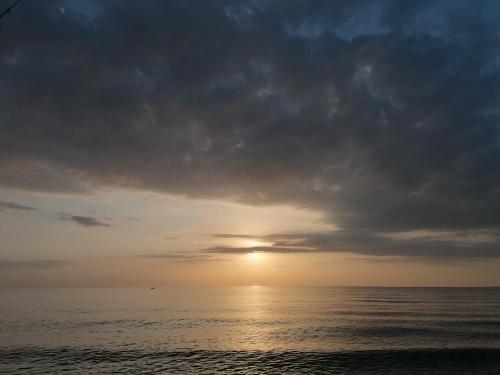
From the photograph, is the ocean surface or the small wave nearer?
the small wave

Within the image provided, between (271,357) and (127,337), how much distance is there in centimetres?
2819

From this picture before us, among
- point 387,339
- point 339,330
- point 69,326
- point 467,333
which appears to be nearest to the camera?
point 387,339

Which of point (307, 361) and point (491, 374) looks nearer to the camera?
point (491, 374)

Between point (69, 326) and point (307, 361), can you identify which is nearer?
point (307, 361)

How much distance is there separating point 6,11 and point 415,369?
4577 centimetres

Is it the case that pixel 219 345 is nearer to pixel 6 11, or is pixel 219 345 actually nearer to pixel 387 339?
pixel 387 339

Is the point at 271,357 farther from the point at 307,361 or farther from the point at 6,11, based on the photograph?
the point at 6,11

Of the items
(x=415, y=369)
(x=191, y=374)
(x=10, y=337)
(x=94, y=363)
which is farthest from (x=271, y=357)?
(x=10, y=337)

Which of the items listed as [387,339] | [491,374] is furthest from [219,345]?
[491,374]

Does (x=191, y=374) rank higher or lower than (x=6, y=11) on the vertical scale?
lower

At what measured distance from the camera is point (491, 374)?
38.7 meters

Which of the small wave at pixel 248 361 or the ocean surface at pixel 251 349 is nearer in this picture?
the small wave at pixel 248 361

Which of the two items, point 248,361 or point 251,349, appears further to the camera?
point 251,349

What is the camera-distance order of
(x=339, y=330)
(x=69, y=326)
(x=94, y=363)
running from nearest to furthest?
(x=94, y=363) < (x=339, y=330) < (x=69, y=326)
